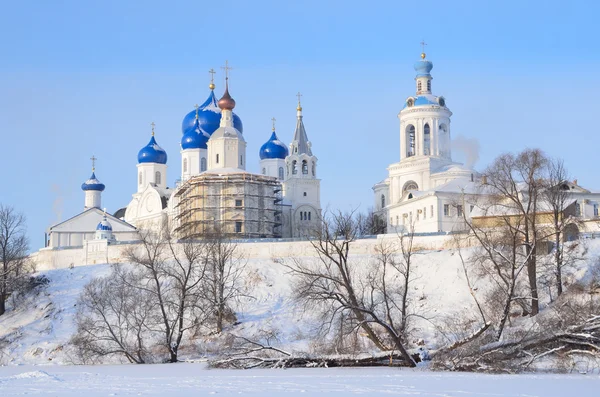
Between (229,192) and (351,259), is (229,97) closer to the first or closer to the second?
(229,192)

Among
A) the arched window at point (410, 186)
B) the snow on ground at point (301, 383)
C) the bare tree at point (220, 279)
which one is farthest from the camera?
the arched window at point (410, 186)

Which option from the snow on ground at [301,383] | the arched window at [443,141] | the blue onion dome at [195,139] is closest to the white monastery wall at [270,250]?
the blue onion dome at [195,139]

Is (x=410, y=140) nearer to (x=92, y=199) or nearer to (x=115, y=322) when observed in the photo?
(x=92, y=199)

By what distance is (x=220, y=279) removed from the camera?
33.9 meters

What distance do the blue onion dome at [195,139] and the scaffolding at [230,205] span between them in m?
7.27

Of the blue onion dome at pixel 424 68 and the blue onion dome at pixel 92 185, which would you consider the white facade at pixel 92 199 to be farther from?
the blue onion dome at pixel 424 68

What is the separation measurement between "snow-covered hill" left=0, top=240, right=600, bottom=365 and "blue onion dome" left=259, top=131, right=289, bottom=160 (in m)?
18.6

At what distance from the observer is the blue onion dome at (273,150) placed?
57.9 meters

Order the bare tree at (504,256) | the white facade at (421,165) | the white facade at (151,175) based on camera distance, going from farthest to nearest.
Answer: the white facade at (151,175), the white facade at (421,165), the bare tree at (504,256)

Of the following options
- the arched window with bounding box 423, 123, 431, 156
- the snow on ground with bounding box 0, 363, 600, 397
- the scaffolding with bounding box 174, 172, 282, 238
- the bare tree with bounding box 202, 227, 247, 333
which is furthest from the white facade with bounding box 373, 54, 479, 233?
the snow on ground with bounding box 0, 363, 600, 397

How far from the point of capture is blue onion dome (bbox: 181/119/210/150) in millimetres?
55375

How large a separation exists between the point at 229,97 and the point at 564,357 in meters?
34.1

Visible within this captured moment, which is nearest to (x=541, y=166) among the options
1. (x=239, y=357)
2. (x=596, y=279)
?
(x=596, y=279)

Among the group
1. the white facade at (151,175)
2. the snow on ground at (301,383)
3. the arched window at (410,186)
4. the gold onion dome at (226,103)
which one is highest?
the gold onion dome at (226,103)
